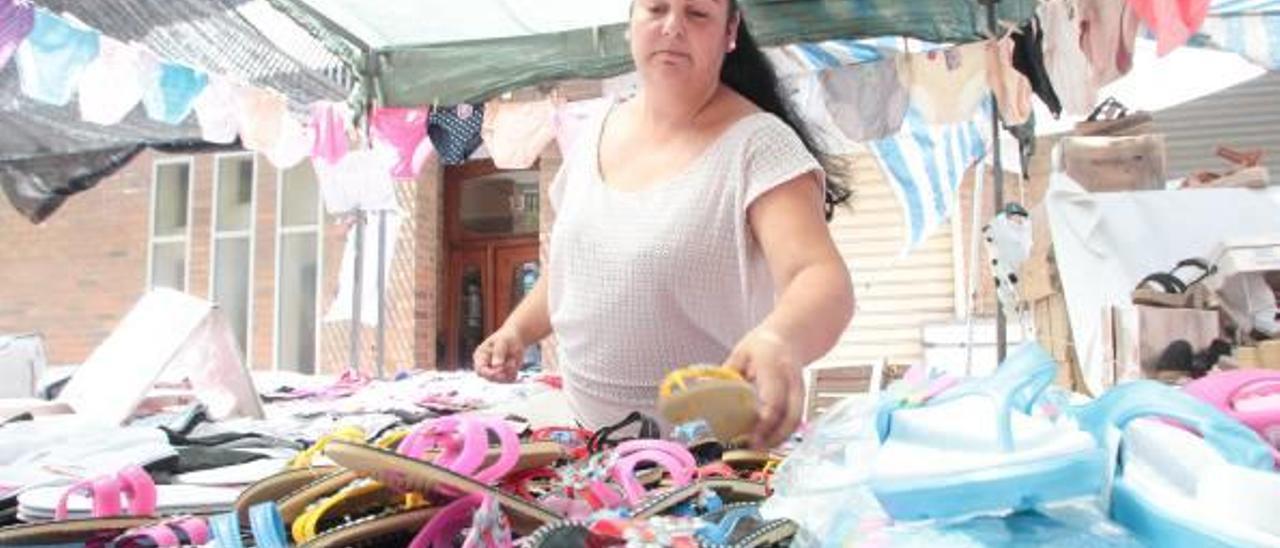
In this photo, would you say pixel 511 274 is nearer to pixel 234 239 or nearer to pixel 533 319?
pixel 234 239

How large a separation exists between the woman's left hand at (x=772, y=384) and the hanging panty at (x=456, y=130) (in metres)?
4.66

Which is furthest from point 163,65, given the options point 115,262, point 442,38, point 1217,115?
point 1217,115

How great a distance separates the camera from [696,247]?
4.82 feet

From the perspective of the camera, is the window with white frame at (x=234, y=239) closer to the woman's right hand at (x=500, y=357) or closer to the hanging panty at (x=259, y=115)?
the hanging panty at (x=259, y=115)

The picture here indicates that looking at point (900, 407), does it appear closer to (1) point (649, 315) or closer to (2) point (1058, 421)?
(2) point (1058, 421)

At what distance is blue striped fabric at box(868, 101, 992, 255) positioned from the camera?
577cm

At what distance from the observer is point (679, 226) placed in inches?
57.6

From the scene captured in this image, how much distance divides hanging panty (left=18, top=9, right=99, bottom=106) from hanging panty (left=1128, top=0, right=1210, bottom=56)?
459 cm

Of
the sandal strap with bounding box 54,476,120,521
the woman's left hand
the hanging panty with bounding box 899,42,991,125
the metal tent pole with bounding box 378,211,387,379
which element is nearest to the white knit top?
the woman's left hand

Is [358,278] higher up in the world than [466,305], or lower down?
higher up

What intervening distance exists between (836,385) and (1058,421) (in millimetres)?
6317

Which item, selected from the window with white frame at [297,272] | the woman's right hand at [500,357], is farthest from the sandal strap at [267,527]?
the window with white frame at [297,272]

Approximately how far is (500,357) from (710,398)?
3.57 ft

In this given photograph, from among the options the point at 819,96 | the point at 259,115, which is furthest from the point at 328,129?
the point at 819,96
